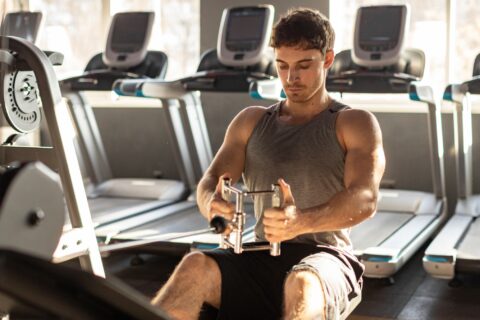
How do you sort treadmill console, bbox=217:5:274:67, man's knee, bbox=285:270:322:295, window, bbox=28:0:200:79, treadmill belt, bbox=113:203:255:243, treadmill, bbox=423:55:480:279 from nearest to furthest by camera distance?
man's knee, bbox=285:270:322:295 < treadmill, bbox=423:55:480:279 < treadmill belt, bbox=113:203:255:243 < treadmill console, bbox=217:5:274:67 < window, bbox=28:0:200:79

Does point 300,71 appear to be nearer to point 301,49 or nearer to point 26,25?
point 301,49

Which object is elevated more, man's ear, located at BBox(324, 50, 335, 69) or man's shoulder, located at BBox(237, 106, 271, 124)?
man's ear, located at BBox(324, 50, 335, 69)

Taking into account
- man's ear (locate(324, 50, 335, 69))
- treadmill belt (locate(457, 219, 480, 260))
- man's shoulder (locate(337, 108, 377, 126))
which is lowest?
treadmill belt (locate(457, 219, 480, 260))

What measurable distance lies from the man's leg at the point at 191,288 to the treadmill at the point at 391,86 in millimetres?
2344

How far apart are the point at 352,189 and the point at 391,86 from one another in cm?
273

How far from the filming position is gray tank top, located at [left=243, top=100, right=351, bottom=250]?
242 cm

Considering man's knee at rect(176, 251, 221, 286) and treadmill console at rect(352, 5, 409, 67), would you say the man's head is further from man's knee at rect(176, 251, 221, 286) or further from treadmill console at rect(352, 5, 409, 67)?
Result: treadmill console at rect(352, 5, 409, 67)

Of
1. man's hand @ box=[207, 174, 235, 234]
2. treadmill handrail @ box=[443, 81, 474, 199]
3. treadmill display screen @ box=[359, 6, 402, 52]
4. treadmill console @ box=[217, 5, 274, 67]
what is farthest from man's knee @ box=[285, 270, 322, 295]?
treadmill console @ box=[217, 5, 274, 67]

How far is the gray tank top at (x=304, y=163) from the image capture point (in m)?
2.42

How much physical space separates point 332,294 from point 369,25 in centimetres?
336

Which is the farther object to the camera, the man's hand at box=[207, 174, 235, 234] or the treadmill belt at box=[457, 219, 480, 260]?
the treadmill belt at box=[457, 219, 480, 260]

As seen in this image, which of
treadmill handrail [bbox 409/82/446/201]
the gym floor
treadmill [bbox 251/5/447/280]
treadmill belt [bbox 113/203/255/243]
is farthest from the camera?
treadmill handrail [bbox 409/82/446/201]

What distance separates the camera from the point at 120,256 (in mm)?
4949

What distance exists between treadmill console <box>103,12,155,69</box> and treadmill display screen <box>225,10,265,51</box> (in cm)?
69
